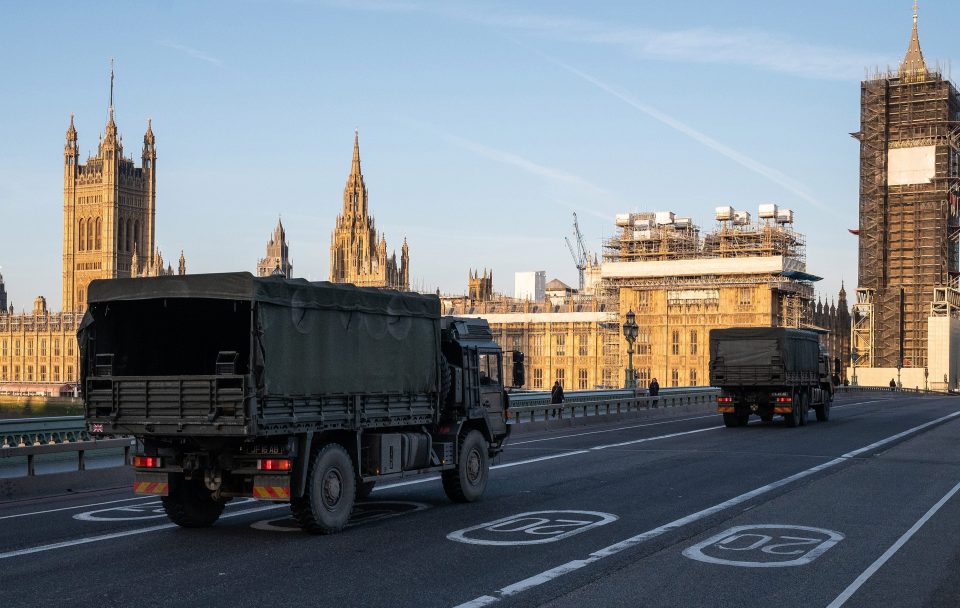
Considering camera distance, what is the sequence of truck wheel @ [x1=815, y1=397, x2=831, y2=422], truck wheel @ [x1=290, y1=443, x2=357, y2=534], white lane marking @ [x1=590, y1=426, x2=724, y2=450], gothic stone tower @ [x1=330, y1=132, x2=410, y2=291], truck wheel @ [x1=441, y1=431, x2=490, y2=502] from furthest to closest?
gothic stone tower @ [x1=330, y1=132, x2=410, y2=291] < truck wheel @ [x1=815, y1=397, x2=831, y2=422] < white lane marking @ [x1=590, y1=426, x2=724, y2=450] < truck wheel @ [x1=441, y1=431, x2=490, y2=502] < truck wheel @ [x1=290, y1=443, x2=357, y2=534]

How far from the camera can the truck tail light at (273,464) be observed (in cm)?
1248

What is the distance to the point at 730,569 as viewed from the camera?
11.0 metres

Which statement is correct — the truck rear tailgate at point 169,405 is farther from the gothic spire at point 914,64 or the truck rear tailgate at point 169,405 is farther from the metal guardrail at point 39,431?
the gothic spire at point 914,64

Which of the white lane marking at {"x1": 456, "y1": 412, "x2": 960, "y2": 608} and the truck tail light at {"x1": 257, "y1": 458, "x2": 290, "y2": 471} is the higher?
the truck tail light at {"x1": 257, "y1": 458, "x2": 290, "y2": 471}

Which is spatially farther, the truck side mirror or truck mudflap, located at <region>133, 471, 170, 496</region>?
the truck side mirror

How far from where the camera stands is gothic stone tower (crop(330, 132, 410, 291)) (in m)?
172

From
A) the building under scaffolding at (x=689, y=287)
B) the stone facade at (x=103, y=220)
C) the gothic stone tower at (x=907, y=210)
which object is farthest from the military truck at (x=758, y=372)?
the stone facade at (x=103, y=220)

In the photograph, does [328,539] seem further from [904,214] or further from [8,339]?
[8,339]

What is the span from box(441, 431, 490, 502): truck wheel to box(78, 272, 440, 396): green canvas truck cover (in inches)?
56.3

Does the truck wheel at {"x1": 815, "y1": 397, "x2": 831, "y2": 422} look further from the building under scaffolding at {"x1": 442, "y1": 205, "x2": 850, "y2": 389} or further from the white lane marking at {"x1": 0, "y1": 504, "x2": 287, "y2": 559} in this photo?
the building under scaffolding at {"x1": 442, "y1": 205, "x2": 850, "y2": 389}

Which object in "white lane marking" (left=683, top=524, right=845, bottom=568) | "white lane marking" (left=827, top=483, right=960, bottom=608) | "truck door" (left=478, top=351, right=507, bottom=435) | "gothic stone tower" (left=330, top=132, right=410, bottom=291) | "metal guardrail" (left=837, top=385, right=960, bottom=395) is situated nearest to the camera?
"white lane marking" (left=827, top=483, right=960, bottom=608)

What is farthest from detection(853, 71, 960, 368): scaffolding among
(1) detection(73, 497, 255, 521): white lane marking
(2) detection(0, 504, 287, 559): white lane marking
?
(2) detection(0, 504, 287, 559): white lane marking

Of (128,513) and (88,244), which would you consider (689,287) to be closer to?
(128,513)

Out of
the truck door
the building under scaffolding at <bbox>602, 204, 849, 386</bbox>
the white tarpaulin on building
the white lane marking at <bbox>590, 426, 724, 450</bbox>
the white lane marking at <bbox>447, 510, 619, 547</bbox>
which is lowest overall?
the white lane marking at <bbox>590, 426, 724, 450</bbox>
